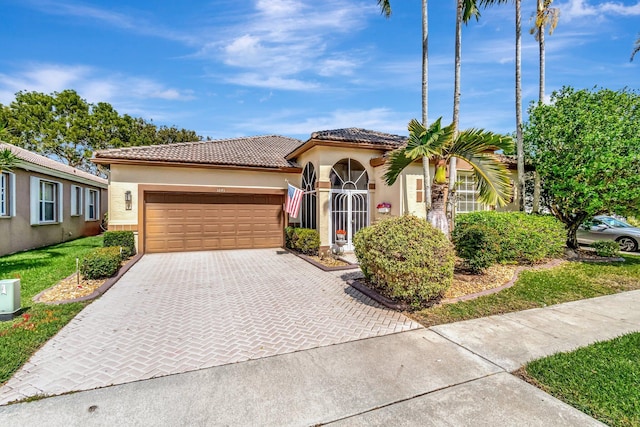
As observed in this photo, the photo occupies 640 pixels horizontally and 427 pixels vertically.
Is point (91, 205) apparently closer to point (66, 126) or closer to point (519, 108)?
point (66, 126)

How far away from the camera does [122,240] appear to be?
11.3m

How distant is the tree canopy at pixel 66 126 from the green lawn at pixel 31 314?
20.1 meters

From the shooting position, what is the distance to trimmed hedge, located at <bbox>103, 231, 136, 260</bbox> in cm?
1116

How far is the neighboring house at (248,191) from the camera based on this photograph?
12.1 m

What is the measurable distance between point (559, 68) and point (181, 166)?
16.6 meters

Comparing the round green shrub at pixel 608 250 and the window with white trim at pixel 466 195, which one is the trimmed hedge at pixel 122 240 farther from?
the round green shrub at pixel 608 250

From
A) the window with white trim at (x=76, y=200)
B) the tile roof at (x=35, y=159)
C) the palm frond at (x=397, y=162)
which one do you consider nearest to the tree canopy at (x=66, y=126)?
the tile roof at (x=35, y=159)

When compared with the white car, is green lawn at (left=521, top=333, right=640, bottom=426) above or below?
below

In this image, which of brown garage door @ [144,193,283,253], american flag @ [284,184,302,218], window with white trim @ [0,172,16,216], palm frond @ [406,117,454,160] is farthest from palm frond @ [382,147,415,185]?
window with white trim @ [0,172,16,216]

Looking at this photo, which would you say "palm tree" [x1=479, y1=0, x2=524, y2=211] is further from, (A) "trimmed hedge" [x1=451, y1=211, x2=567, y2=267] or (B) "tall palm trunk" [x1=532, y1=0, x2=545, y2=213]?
(A) "trimmed hedge" [x1=451, y1=211, x2=567, y2=267]

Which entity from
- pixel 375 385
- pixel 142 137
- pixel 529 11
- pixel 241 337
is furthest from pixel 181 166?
pixel 142 137

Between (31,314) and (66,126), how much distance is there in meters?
31.0

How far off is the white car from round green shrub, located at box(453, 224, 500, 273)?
922cm

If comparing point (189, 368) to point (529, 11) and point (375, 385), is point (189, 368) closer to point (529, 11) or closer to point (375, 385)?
point (375, 385)
